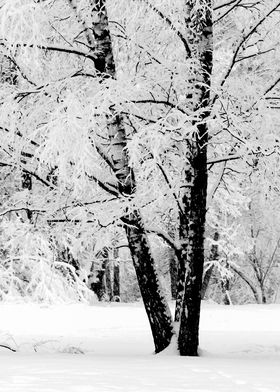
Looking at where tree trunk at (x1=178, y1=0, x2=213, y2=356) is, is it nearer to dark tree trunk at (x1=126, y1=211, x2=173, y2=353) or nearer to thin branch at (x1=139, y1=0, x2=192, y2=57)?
thin branch at (x1=139, y1=0, x2=192, y2=57)

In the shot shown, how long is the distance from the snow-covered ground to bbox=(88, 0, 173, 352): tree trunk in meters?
0.44

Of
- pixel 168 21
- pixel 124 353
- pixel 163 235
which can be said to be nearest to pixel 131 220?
pixel 163 235

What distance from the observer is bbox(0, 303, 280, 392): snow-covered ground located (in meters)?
4.55

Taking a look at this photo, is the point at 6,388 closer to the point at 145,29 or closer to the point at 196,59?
the point at 196,59

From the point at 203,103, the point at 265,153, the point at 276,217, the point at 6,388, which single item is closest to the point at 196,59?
the point at 203,103

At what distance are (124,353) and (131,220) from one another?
2136 mm

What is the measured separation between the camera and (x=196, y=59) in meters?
6.54

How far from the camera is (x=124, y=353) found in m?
8.22

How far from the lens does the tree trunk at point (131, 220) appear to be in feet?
23.9

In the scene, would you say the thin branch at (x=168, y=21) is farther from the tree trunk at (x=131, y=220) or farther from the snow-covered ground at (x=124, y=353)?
the snow-covered ground at (x=124, y=353)

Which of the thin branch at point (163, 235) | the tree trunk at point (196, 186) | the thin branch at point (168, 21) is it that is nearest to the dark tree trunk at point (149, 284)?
the thin branch at point (163, 235)

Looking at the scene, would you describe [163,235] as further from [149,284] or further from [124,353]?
[124,353]

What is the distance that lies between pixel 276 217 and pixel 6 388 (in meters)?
18.8

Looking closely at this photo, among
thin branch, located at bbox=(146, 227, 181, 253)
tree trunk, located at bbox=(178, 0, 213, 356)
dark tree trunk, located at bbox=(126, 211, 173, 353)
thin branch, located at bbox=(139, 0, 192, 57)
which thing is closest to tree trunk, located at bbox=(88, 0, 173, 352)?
dark tree trunk, located at bbox=(126, 211, 173, 353)
